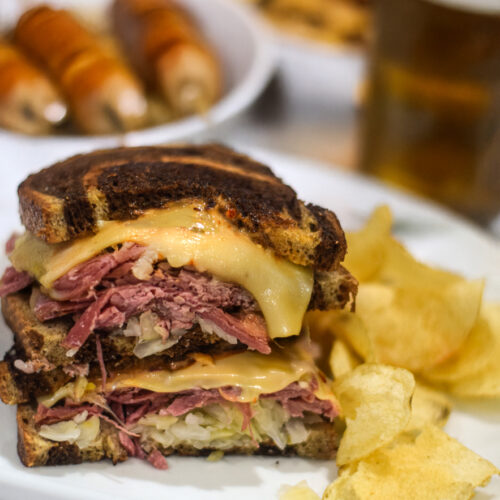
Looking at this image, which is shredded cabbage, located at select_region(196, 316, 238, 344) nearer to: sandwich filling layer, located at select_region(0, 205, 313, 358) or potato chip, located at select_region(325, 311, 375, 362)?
sandwich filling layer, located at select_region(0, 205, 313, 358)

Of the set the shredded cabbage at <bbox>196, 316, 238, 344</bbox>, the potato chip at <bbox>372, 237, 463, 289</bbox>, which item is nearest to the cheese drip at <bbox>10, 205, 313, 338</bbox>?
the shredded cabbage at <bbox>196, 316, 238, 344</bbox>

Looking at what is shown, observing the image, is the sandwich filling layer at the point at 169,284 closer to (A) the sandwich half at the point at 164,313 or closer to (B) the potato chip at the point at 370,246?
(A) the sandwich half at the point at 164,313

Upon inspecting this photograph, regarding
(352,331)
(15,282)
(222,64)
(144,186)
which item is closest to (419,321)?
(352,331)

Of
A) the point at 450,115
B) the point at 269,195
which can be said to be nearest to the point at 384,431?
the point at 269,195

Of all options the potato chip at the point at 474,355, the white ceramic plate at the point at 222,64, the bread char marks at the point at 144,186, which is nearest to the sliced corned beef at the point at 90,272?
the bread char marks at the point at 144,186

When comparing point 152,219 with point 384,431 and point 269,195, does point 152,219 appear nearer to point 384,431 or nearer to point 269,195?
point 269,195

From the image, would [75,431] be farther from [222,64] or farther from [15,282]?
[222,64]
